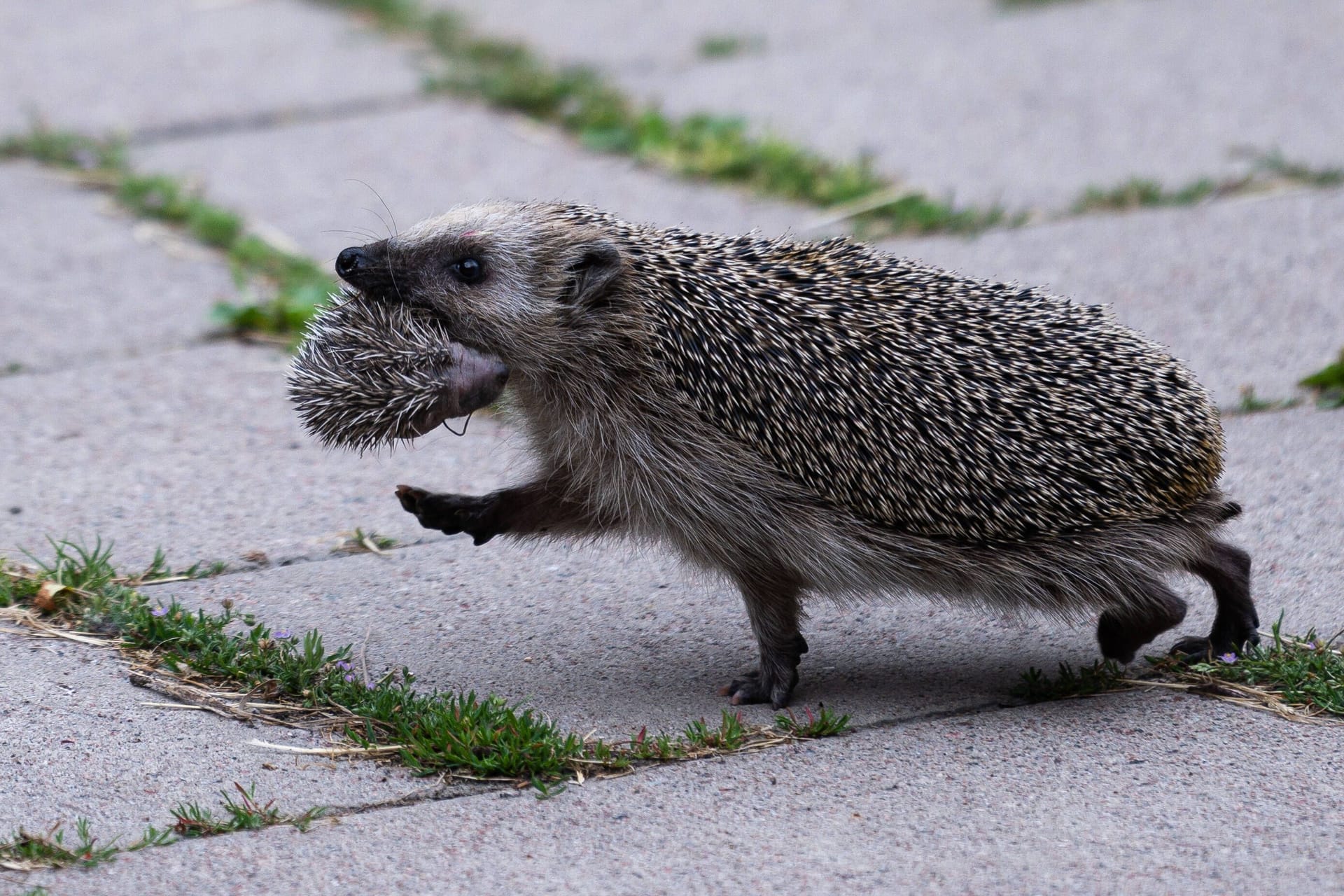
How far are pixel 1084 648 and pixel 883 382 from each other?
103cm

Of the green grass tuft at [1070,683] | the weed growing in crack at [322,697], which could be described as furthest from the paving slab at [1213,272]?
the weed growing in crack at [322,697]

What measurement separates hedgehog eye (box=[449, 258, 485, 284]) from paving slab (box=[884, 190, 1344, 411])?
8.39 ft

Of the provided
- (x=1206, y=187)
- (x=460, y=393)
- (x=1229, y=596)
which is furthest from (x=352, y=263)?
(x=1206, y=187)

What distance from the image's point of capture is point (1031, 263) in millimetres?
7141

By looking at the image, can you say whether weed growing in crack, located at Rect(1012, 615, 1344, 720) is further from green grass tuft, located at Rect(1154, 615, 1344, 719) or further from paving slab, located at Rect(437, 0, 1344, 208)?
paving slab, located at Rect(437, 0, 1344, 208)

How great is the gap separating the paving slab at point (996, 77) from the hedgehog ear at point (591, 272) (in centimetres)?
392

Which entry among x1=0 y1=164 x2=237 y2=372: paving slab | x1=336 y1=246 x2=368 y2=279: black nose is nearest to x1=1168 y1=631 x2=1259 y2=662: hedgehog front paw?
x1=336 y1=246 x2=368 y2=279: black nose

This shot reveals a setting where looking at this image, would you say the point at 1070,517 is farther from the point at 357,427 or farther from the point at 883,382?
the point at 357,427

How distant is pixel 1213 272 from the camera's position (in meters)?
7.04

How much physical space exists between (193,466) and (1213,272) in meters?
4.26

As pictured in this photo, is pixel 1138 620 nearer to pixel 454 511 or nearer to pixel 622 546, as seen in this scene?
pixel 622 546

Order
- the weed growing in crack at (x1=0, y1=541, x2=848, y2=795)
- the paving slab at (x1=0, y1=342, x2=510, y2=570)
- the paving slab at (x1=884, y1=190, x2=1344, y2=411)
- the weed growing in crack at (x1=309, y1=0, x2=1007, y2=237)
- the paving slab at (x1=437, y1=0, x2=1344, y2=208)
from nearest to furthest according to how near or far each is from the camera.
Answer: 1. the weed growing in crack at (x1=0, y1=541, x2=848, y2=795)
2. the paving slab at (x1=0, y1=342, x2=510, y2=570)
3. the paving slab at (x1=884, y1=190, x2=1344, y2=411)
4. the weed growing in crack at (x1=309, y1=0, x2=1007, y2=237)
5. the paving slab at (x1=437, y1=0, x2=1344, y2=208)

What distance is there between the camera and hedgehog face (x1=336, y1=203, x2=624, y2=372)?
4.42 m

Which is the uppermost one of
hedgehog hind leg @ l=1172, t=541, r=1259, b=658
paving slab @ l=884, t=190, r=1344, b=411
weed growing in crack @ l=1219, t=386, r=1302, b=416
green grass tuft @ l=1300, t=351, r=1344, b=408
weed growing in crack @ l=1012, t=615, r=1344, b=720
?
paving slab @ l=884, t=190, r=1344, b=411
